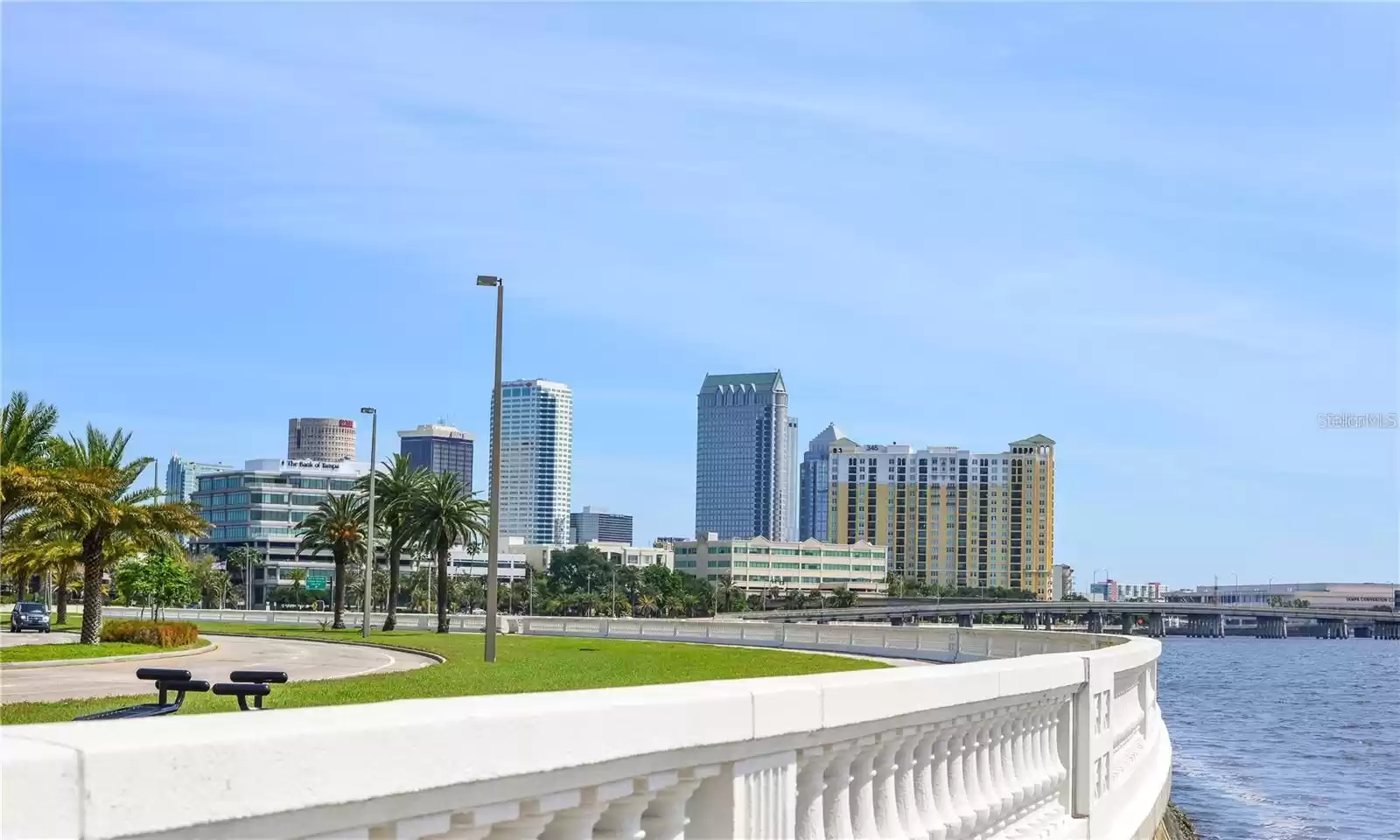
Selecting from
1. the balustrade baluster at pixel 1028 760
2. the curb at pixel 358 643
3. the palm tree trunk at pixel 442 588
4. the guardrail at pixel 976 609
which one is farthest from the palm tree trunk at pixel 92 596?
the guardrail at pixel 976 609

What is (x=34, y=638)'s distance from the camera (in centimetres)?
5275

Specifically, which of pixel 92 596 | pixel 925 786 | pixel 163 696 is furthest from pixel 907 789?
pixel 92 596

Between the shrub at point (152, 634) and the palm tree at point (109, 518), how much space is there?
611 millimetres

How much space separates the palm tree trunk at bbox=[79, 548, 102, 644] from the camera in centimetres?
4278

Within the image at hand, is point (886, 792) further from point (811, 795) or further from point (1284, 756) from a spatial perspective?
point (1284, 756)

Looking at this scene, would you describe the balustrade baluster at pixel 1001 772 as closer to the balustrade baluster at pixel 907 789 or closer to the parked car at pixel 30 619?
the balustrade baluster at pixel 907 789

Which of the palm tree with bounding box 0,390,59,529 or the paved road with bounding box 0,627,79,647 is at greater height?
the palm tree with bounding box 0,390,59,529

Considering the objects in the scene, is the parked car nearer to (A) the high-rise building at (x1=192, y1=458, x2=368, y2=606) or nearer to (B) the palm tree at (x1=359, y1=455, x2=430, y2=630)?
(B) the palm tree at (x1=359, y1=455, x2=430, y2=630)

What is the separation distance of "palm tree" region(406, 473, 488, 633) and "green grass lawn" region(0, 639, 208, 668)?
57.6ft

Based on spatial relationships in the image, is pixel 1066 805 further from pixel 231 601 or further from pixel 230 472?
pixel 230 472

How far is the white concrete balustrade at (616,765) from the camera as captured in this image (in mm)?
2812


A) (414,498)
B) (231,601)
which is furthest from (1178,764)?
(231,601)

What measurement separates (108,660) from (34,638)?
1520cm

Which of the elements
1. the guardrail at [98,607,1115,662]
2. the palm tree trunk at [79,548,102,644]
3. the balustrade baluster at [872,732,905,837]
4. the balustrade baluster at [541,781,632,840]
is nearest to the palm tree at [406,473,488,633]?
the guardrail at [98,607,1115,662]
